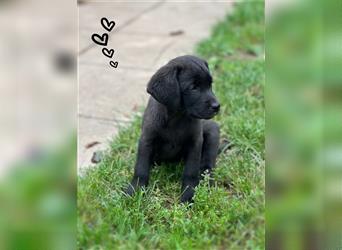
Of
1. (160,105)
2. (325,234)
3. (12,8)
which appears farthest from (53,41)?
(160,105)

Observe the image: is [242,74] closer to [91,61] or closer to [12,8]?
[91,61]

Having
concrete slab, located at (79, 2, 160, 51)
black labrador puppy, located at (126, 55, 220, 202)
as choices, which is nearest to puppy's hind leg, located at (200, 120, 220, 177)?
black labrador puppy, located at (126, 55, 220, 202)

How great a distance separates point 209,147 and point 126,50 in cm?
207

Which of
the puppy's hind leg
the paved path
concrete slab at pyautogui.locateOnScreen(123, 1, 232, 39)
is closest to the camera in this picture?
the puppy's hind leg

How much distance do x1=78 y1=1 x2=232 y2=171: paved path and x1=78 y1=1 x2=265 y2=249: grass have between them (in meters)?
0.23

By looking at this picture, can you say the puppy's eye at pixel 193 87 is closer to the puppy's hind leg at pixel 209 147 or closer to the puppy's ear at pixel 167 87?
the puppy's ear at pixel 167 87

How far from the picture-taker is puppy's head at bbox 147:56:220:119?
8.38ft

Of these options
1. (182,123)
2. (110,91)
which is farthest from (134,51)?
(182,123)

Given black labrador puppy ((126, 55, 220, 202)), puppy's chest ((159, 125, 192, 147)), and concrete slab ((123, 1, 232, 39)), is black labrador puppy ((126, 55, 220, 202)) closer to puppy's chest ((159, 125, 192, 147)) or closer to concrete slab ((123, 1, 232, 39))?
puppy's chest ((159, 125, 192, 147))

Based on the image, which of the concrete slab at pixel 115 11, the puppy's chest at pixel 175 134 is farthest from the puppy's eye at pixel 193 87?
the concrete slab at pixel 115 11

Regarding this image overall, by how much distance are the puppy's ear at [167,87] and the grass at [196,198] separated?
1.47ft

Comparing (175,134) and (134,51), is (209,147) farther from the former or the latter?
(134,51)

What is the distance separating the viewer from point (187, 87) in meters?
2.57

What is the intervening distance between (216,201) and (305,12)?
1285 mm
